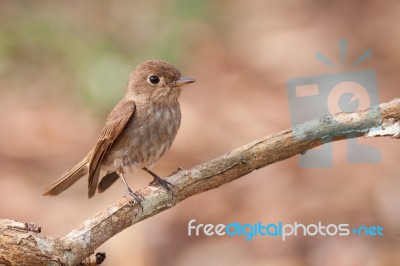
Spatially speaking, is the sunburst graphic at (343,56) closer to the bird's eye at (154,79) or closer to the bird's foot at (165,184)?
the bird's eye at (154,79)

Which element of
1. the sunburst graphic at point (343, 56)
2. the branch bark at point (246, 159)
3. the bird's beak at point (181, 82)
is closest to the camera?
the branch bark at point (246, 159)

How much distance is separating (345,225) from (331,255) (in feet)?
0.61

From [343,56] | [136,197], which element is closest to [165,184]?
[136,197]

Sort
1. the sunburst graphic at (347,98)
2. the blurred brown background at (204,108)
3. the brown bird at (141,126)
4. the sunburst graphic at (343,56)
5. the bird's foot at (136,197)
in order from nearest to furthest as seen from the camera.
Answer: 1. the bird's foot at (136,197)
2. the brown bird at (141,126)
3. the sunburst graphic at (347,98)
4. the blurred brown background at (204,108)
5. the sunburst graphic at (343,56)

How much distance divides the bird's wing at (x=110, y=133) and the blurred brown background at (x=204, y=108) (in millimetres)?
1073

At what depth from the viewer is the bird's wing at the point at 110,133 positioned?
11.2ft

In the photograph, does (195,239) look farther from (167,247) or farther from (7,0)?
(7,0)

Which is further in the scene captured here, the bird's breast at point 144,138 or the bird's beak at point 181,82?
the bird's breast at point 144,138

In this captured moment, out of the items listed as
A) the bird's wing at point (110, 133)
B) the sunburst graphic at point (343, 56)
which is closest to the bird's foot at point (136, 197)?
the bird's wing at point (110, 133)

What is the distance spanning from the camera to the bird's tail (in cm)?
352

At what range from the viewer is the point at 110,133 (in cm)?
347

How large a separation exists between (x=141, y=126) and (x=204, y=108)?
6.70ft

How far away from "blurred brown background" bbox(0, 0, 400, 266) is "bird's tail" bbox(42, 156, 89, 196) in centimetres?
87

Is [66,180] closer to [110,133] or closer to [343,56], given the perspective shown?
[110,133]
